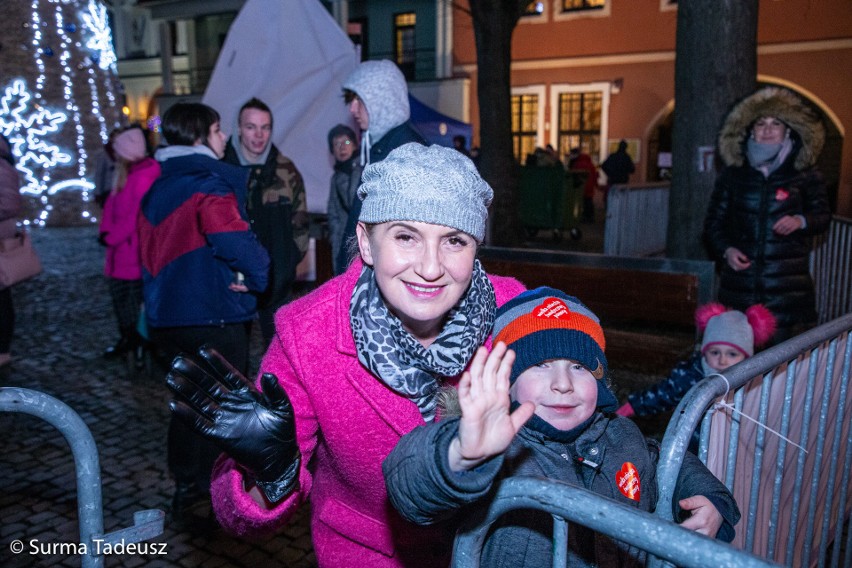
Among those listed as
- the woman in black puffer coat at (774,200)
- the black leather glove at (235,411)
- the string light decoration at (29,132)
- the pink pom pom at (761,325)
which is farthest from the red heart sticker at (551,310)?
the string light decoration at (29,132)

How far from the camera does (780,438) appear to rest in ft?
7.53

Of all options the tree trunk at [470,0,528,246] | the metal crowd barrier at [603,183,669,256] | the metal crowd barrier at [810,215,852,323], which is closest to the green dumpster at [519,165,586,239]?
the tree trunk at [470,0,528,246]

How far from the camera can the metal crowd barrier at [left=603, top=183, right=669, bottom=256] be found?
8.52 metres

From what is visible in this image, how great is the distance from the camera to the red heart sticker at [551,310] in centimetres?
188

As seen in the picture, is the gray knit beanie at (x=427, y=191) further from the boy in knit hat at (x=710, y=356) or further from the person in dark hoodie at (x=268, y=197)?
the person in dark hoodie at (x=268, y=197)

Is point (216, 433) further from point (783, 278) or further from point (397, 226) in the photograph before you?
point (783, 278)

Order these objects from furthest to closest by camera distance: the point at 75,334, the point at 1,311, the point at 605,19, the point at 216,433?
the point at 605,19, the point at 75,334, the point at 1,311, the point at 216,433

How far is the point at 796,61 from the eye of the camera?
62.9 ft

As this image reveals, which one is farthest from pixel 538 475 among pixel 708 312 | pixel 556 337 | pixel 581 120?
pixel 581 120

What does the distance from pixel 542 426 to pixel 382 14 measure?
87.7 feet

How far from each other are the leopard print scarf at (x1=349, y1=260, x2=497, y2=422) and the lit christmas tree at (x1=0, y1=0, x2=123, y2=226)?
51.7ft

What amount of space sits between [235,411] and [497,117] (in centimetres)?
1185

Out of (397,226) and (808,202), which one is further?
(808,202)

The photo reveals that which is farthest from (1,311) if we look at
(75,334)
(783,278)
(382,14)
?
(382,14)
